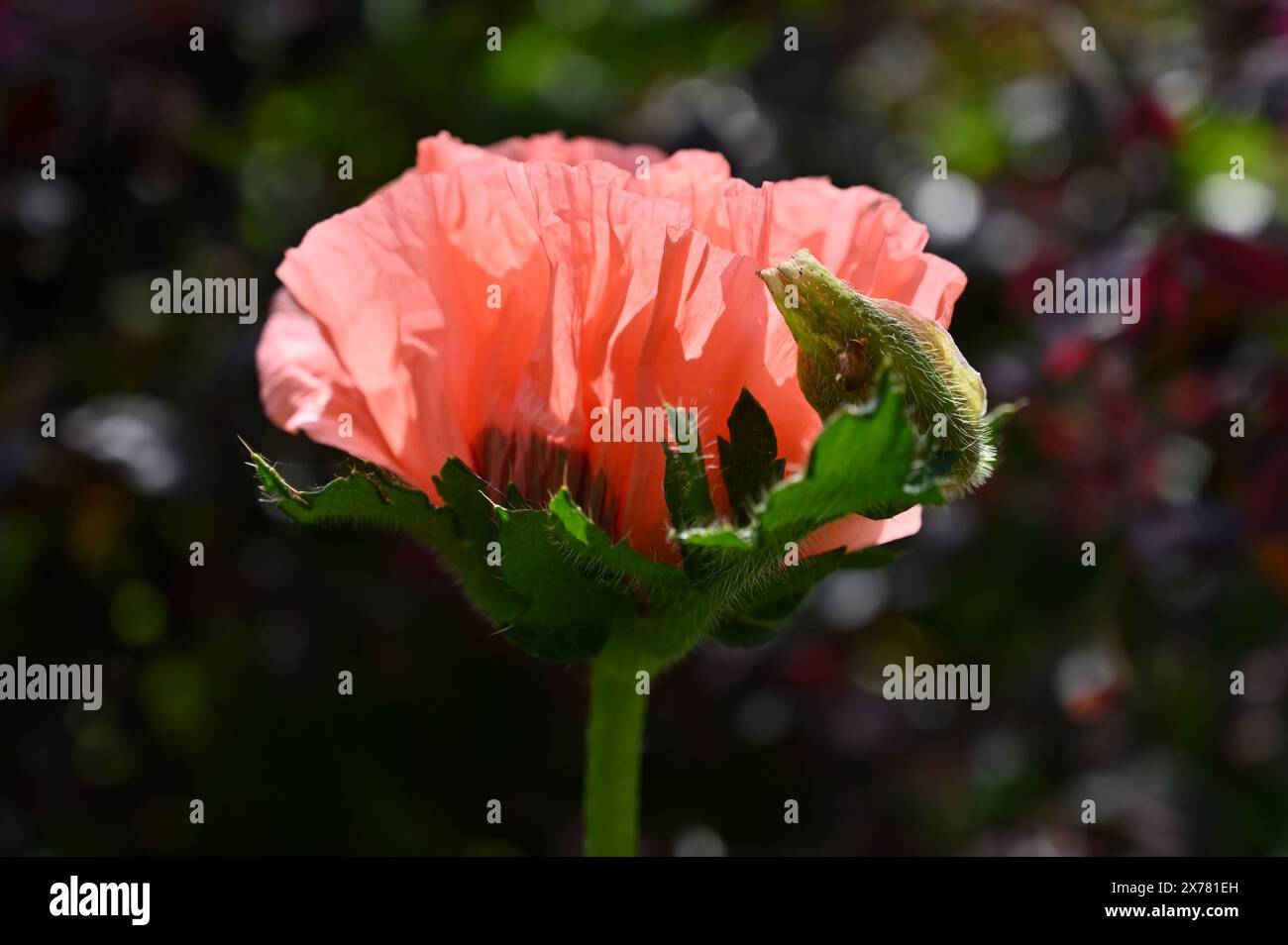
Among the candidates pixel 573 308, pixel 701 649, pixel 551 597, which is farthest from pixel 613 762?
pixel 701 649

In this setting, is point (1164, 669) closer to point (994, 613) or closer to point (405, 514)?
point (994, 613)

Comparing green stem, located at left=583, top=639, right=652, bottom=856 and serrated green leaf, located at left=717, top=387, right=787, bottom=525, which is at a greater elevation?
serrated green leaf, located at left=717, top=387, right=787, bottom=525

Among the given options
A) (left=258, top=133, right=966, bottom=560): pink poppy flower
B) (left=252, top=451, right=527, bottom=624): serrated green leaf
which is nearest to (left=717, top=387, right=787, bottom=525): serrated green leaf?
(left=258, top=133, right=966, bottom=560): pink poppy flower

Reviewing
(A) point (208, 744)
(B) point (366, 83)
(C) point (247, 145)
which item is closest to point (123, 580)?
(A) point (208, 744)

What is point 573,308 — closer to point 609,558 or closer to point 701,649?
point 609,558

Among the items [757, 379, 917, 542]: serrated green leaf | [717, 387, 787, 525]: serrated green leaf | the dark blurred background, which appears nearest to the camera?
[757, 379, 917, 542]: serrated green leaf

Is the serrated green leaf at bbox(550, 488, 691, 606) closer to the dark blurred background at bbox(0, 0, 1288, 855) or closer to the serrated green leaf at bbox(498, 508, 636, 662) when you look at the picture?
the serrated green leaf at bbox(498, 508, 636, 662)
